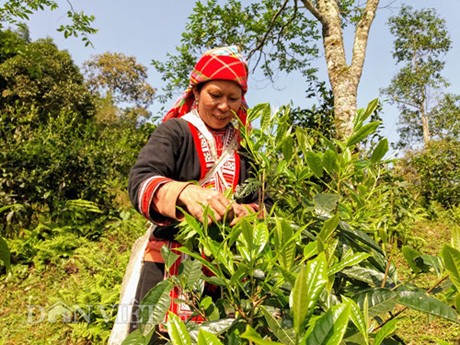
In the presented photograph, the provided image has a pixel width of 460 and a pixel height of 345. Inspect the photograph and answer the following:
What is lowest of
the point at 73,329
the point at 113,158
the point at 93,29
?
the point at 73,329

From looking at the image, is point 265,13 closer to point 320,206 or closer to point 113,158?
point 113,158

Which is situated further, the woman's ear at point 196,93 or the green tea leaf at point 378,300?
the woman's ear at point 196,93

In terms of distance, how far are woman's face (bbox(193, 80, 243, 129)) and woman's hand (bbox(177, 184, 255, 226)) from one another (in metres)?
0.48

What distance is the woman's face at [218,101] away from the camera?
1.24m

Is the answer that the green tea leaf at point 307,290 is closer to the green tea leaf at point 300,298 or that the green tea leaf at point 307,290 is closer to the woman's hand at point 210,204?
the green tea leaf at point 300,298

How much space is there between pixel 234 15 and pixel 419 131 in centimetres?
1998

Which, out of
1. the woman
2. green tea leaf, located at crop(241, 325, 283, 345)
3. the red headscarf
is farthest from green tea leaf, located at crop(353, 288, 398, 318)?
the red headscarf

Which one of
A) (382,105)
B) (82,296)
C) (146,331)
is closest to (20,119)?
(82,296)

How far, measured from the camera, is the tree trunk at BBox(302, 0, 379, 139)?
3.88 m

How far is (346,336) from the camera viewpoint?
47cm

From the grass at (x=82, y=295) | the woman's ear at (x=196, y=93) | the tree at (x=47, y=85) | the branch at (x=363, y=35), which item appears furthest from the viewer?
the tree at (x=47, y=85)

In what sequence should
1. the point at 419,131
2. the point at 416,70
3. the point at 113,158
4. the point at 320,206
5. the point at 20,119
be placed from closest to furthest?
the point at 320,206
the point at 20,119
the point at 113,158
the point at 416,70
the point at 419,131

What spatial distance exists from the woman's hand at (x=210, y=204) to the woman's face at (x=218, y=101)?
484 millimetres
